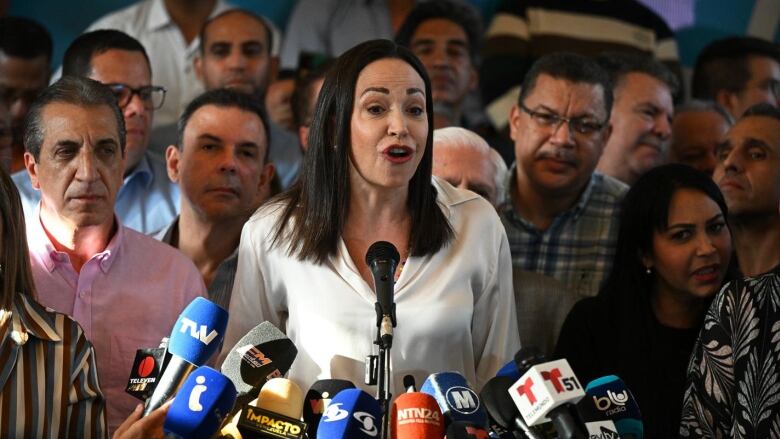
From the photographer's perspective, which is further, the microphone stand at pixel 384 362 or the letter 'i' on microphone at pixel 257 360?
the letter 'i' on microphone at pixel 257 360

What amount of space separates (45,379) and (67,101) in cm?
100

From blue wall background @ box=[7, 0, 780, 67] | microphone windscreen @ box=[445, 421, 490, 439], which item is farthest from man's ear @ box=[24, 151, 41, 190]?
blue wall background @ box=[7, 0, 780, 67]

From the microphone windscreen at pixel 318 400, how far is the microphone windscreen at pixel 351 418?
19cm

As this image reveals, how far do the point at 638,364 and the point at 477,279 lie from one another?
0.71 m

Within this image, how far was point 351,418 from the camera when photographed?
2.90 m

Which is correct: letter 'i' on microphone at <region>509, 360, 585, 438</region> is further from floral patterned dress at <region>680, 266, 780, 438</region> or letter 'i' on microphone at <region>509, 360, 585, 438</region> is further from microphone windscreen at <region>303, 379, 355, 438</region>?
floral patterned dress at <region>680, 266, 780, 438</region>

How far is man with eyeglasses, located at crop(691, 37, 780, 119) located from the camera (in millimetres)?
6488

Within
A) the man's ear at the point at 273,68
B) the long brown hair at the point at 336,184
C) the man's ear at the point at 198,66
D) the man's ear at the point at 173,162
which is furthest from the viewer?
the man's ear at the point at 273,68

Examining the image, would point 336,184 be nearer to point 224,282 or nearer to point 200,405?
point 224,282

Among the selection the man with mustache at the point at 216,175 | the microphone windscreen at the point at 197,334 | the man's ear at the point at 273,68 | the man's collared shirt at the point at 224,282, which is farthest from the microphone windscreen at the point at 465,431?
the man's ear at the point at 273,68

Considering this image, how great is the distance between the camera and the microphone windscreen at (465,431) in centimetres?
289

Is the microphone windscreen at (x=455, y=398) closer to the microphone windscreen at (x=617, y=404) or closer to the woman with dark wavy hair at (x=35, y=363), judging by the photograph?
the microphone windscreen at (x=617, y=404)

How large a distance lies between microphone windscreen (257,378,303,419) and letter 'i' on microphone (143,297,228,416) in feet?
0.66

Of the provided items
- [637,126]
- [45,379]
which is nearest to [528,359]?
[45,379]
